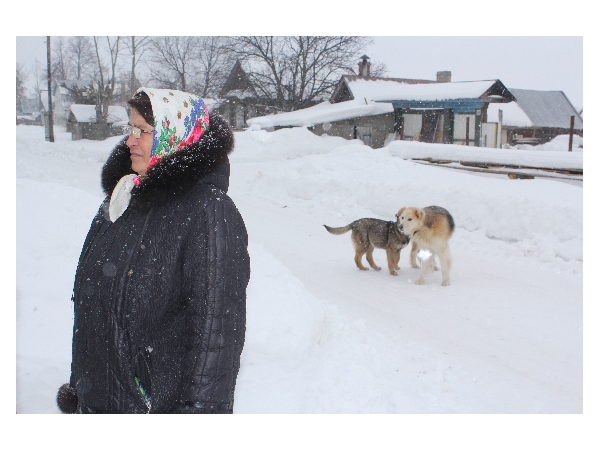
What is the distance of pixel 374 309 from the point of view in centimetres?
525

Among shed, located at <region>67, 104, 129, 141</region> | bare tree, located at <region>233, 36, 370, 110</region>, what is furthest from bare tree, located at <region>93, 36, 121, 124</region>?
bare tree, located at <region>233, 36, 370, 110</region>

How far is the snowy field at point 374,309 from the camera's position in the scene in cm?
367

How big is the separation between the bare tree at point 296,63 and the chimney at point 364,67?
0.38ft

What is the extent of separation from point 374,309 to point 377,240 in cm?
172

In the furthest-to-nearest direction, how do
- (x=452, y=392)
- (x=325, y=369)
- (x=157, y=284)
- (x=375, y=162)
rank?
(x=375, y=162) → (x=325, y=369) → (x=452, y=392) → (x=157, y=284)

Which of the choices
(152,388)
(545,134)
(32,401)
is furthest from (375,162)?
(152,388)

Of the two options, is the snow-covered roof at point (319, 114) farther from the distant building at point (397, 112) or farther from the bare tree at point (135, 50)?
the bare tree at point (135, 50)

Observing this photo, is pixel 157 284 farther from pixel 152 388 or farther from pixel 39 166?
pixel 39 166

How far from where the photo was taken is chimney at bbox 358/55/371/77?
601 centimetres

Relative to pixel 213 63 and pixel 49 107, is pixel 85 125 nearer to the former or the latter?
pixel 49 107

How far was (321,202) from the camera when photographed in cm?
988

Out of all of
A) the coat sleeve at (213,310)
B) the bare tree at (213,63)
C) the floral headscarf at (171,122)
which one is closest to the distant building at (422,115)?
Answer: the bare tree at (213,63)

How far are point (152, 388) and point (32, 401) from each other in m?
2.23
